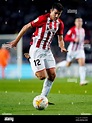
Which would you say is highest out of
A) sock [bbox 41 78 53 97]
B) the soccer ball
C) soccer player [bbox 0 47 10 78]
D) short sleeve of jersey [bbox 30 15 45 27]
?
short sleeve of jersey [bbox 30 15 45 27]

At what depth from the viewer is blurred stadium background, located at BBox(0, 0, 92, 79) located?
6.19 m

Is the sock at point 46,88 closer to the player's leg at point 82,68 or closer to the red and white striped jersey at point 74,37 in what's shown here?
the player's leg at point 82,68

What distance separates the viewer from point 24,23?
6168 mm

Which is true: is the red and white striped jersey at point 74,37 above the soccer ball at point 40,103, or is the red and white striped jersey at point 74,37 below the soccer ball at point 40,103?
above

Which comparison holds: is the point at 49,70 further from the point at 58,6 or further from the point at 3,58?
the point at 3,58

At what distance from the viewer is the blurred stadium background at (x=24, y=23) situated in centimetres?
619

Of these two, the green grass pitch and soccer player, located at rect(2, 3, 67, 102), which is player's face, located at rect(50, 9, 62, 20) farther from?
the green grass pitch

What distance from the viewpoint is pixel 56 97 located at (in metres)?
5.68

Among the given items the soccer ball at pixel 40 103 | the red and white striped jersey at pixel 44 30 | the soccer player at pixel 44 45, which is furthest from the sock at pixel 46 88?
the red and white striped jersey at pixel 44 30

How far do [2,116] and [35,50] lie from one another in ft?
3.86

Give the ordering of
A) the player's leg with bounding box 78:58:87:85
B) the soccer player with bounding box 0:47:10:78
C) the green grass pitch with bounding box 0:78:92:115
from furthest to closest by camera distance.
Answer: the soccer player with bounding box 0:47:10:78, the player's leg with bounding box 78:58:87:85, the green grass pitch with bounding box 0:78:92:115

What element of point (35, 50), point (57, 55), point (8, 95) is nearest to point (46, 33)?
point (35, 50)

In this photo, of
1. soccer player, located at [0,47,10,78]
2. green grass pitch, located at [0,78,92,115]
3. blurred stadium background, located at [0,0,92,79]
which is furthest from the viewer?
soccer player, located at [0,47,10,78]

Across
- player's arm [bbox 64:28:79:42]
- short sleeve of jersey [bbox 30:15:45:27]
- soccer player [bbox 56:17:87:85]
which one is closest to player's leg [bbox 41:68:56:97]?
short sleeve of jersey [bbox 30:15:45:27]
